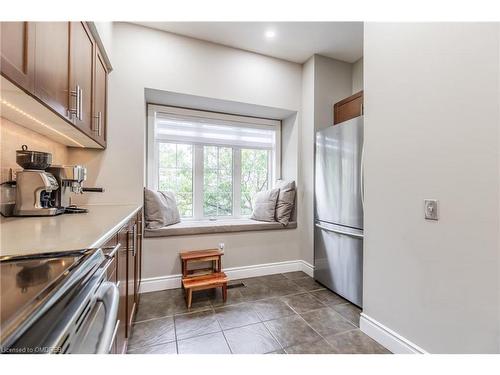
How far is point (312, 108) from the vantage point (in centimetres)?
288

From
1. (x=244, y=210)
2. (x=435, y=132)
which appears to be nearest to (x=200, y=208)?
(x=244, y=210)

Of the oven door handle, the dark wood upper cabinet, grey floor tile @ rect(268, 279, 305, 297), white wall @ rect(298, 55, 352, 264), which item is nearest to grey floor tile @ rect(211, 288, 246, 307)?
grey floor tile @ rect(268, 279, 305, 297)

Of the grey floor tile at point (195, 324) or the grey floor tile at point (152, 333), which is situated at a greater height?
the grey floor tile at point (152, 333)

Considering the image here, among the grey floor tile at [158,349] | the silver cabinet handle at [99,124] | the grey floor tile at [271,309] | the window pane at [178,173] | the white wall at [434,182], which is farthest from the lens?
the window pane at [178,173]

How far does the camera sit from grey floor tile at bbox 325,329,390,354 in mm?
1573

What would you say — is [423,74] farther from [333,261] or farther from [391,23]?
[333,261]

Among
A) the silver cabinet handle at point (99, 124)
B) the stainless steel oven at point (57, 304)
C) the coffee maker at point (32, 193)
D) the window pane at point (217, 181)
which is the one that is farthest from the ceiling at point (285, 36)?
the stainless steel oven at point (57, 304)

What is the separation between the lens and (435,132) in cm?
133

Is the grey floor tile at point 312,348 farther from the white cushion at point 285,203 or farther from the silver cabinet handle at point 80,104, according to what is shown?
the silver cabinet handle at point 80,104

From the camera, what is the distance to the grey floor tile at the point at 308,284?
2.58m

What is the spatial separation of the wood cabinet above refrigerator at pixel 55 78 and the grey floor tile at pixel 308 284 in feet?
8.30

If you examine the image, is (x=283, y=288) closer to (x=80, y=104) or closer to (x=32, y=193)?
(x=32, y=193)

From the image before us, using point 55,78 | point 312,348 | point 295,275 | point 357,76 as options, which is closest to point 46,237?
point 55,78

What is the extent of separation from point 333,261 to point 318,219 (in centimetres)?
51
